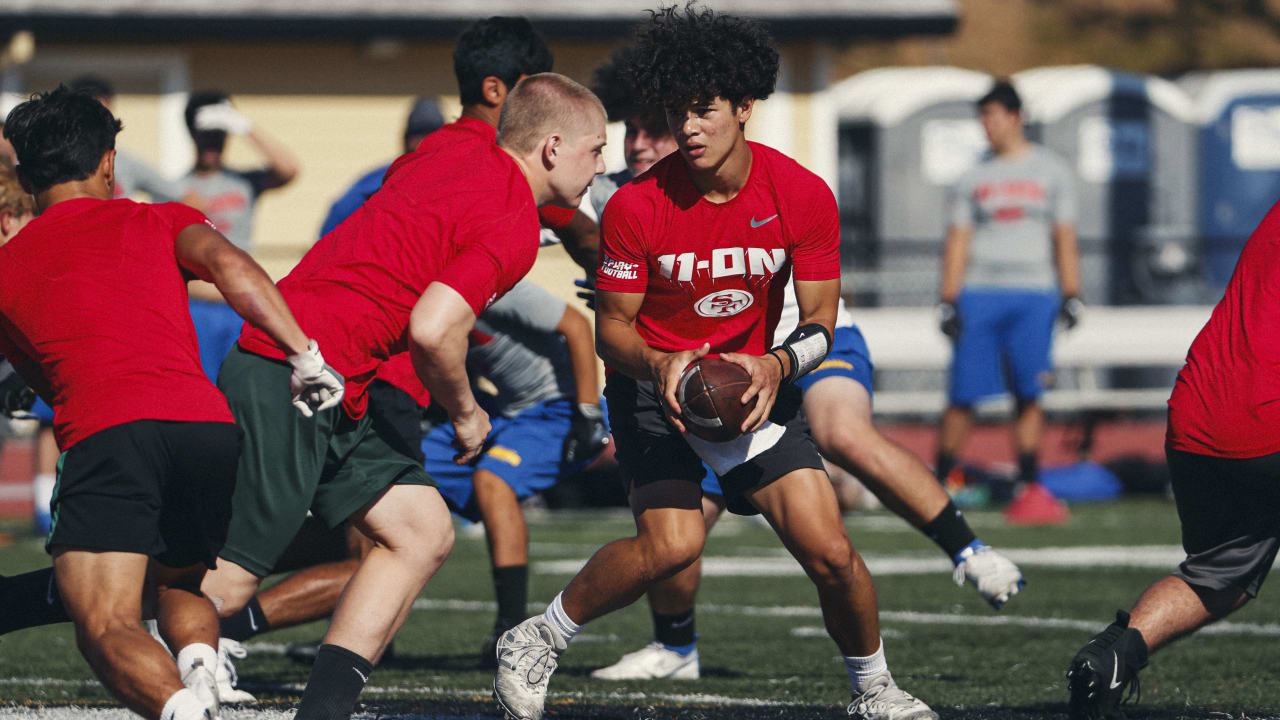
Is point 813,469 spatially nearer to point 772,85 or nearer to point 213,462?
point 772,85

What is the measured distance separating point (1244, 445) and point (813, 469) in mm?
1182

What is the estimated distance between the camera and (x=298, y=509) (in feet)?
14.8

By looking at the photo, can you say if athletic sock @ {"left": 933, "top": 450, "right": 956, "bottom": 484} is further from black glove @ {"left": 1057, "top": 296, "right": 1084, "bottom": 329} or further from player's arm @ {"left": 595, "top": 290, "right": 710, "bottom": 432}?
player's arm @ {"left": 595, "top": 290, "right": 710, "bottom": 432}

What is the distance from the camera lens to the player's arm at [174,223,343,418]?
416cm

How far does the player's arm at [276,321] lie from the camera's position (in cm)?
416

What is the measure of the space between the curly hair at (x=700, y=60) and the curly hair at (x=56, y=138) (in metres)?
1.49

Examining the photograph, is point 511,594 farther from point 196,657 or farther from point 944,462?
point 944,462

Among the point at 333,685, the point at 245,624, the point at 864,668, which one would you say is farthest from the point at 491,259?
the point at 245,624

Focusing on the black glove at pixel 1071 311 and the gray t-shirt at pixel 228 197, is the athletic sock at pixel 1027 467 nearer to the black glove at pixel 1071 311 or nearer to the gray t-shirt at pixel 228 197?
the black glove at pixel 1071 311

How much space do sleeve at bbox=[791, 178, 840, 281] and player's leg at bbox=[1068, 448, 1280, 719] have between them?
112cm

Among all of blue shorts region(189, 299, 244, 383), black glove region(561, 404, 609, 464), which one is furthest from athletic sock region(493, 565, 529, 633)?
blue shorts region(189, 299, 244, 383)

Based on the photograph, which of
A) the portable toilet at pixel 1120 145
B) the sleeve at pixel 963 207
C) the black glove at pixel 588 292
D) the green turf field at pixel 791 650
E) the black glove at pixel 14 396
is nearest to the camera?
the green turf field at pixel 791 650

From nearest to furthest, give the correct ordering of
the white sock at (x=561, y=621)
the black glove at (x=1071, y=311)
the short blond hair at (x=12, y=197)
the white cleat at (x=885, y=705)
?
the white cleat at (x=885, y=705) < the white sock at (x=561, y=621) < the short blond hair at (x=12, y=197) < the black glove at (x=1071, y=311)

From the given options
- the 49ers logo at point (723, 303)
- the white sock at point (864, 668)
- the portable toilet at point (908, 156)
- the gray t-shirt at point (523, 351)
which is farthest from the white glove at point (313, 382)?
the portable toilet at point (908, 156)
